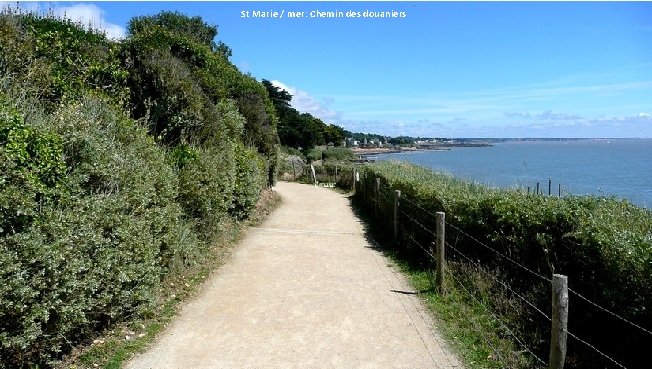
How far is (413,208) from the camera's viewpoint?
1086 cm

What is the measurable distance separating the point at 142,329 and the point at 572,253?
5.41 metres

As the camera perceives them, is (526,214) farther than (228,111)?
No

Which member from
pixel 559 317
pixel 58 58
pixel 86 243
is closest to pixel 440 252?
pixel 559 317

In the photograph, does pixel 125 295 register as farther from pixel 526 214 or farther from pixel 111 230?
pixel 526 214

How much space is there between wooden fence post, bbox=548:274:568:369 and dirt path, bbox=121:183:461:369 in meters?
1.18

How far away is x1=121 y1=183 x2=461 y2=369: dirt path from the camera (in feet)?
17.7

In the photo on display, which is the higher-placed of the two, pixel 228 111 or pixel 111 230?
pixel 228 111

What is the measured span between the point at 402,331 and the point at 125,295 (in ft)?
11.3

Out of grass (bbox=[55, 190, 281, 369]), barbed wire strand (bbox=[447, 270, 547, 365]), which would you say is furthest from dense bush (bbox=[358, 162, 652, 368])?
grass (bbox=[55, 190, 281, 369])

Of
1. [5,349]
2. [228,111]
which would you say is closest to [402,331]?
[5,349]

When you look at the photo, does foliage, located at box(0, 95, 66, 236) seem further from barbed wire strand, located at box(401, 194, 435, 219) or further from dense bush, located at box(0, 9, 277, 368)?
barbed wire strand, located at box(401, 194, 435, 219)

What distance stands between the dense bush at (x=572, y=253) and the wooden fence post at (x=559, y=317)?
2.65ft

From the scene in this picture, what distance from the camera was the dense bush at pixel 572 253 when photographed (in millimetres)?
4855

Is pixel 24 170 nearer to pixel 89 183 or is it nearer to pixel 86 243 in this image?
pixel 86 243
